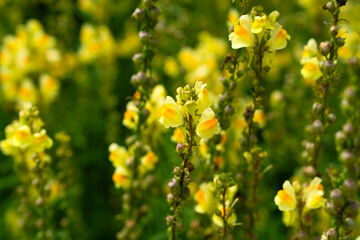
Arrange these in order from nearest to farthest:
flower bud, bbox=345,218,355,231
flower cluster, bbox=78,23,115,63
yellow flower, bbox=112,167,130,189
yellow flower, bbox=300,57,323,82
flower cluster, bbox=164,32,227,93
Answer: flower bud, bbox=345,218,355,231, yellow flower, bbox=300,57,323,82, yellow flower, bbox=112,167,130,189, flower cluster, bbox=164,32,227,93, flower cluster, bbox=78,23,115,63

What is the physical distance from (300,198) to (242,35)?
840 mm

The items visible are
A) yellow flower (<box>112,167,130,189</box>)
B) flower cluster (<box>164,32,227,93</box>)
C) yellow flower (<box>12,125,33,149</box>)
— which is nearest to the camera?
yellow flower (<box>12,125,33,149</box>)

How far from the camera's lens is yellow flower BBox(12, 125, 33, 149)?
2.66m

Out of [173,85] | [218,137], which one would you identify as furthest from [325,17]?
[218,137]

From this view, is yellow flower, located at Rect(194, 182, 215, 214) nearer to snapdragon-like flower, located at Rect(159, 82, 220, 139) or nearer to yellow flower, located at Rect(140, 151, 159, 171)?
yellow flower, located at Rect(140, 151, 159, 171)

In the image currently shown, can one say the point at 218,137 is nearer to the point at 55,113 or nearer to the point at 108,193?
the point at 108,193

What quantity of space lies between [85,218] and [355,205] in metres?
2.73

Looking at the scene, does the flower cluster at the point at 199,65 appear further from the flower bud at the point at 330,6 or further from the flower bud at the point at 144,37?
the flower bud at the point at 330,6

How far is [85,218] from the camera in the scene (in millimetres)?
4312

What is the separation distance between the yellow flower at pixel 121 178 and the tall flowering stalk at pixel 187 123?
0.84 m

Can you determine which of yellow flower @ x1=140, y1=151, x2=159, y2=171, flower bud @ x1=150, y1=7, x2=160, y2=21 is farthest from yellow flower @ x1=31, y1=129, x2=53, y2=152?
flower bud @ x1=150, y1=7, x2=160, y2=21

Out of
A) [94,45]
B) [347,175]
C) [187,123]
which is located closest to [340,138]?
[347,175]

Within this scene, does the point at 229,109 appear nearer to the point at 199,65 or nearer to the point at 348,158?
the point at 348,158

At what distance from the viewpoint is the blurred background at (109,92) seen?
405 cm
